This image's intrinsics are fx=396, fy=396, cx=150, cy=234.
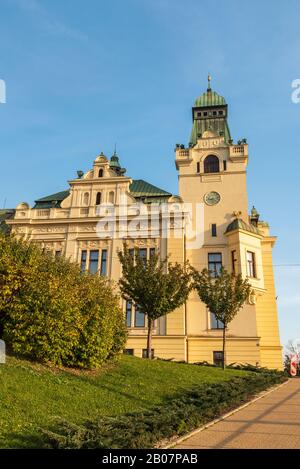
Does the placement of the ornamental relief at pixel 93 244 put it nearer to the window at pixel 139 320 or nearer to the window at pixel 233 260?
the window at pixel 139 320

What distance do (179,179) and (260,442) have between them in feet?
93.2

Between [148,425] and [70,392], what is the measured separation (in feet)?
11.3

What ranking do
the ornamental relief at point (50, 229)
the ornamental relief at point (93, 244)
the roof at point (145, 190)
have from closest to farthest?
the ornamental relief at point (93, 244) → the ornamental relief at point (50, 229) → the roof at point (145, 190)

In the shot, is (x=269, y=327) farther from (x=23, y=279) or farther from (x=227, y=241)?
(x=23, y=279)

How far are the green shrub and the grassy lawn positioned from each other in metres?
0.69

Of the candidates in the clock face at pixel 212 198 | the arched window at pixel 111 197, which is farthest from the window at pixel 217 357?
the arched window at pixel 111 197

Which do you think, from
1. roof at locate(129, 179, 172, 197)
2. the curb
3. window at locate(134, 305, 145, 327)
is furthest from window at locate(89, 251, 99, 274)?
the curb

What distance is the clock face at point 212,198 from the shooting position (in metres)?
34.4

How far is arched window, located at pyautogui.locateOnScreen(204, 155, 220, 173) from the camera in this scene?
35.6 metres

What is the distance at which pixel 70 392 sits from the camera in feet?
38.7

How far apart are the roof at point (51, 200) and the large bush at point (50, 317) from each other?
764 inches

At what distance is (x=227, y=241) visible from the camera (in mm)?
32500

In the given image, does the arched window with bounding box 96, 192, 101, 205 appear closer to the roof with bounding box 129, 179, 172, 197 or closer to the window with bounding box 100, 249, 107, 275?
the roof with bounding box 129, 179, 172, 197

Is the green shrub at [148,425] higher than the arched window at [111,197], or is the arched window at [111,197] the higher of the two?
the arched window at [111,197]
